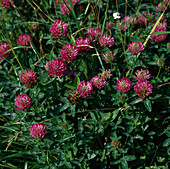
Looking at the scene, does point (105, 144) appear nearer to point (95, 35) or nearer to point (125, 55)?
point (125, 55)

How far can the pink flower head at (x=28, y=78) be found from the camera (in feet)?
6.63

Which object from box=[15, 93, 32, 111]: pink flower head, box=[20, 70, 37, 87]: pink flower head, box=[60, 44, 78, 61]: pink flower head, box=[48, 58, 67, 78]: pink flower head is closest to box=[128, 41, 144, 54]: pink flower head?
box=[60, 44, 78, 61]: pink flower head

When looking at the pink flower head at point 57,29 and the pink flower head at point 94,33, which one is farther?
the pink flower head at point 94,33

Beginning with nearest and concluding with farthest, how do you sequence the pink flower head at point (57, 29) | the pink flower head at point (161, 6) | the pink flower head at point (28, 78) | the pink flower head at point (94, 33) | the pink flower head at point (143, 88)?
the pink flower head at point (143, 88)
the pink flower head at point (28, 78)
the pink flower head at point (57, 29)
the pink flower head at point (94, 33)
the pink flower head at point (161, 6)

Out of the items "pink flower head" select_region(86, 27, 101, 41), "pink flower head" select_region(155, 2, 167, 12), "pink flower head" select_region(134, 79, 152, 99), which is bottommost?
"pink flower head" select_region(134, 79, 152, 99)

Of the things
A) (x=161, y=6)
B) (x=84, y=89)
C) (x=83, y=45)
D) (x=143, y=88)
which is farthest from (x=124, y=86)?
(x=161, y=6)

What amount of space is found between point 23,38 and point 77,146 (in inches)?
51.4

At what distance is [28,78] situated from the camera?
2020mm

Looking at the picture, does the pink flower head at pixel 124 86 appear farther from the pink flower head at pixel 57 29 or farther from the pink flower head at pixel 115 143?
the pink flower head at pixel 57 29

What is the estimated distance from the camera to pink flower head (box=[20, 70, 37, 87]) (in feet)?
6.63

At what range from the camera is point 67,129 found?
1.95 meters

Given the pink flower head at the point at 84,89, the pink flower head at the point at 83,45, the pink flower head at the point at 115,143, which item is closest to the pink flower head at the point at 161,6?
the pink flower head at the point at 83,45

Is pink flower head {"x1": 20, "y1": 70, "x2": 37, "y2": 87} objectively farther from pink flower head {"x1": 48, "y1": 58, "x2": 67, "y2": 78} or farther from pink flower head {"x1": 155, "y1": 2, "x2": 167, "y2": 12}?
pink flower head {"x1": 155, "y1": 2, "x2": 167, "y2": 12}

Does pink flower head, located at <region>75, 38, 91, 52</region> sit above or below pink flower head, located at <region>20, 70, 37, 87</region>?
above
